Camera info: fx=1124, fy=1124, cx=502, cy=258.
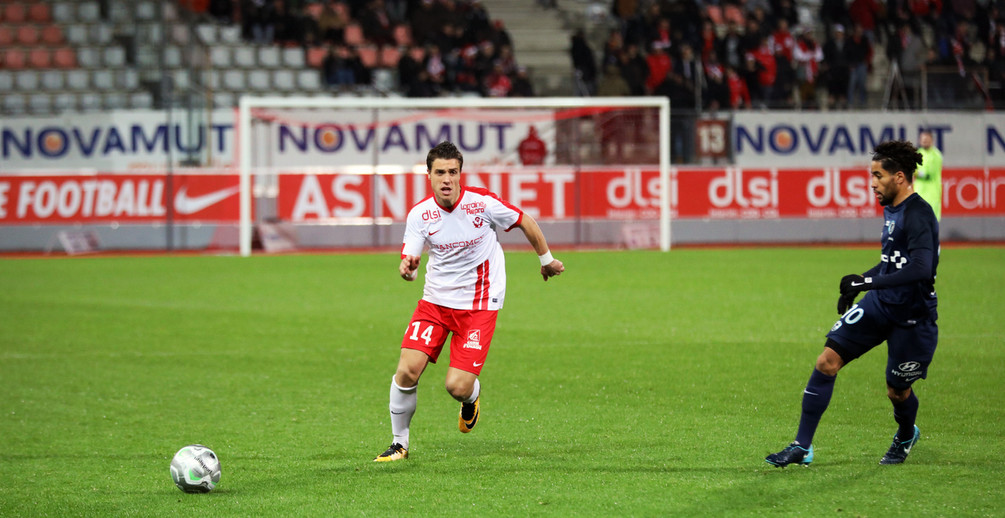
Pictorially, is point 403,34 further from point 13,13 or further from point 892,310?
point 892,310

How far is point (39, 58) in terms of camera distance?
27188 mm

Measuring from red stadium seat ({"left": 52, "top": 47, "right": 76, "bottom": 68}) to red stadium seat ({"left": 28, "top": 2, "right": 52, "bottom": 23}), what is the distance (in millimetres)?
1286

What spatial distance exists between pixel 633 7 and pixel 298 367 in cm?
2107

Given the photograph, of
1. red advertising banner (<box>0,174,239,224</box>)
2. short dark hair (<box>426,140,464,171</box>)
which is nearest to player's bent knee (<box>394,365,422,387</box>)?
short dark hair (<box>426,140,464,171</box>)

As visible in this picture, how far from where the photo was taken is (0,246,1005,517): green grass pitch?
543cm

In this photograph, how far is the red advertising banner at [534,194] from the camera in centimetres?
2255

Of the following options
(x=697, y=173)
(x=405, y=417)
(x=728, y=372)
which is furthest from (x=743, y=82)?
(x=405, y=417)

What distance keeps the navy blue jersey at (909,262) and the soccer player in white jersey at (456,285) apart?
173cm

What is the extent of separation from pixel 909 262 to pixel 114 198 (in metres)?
19.9

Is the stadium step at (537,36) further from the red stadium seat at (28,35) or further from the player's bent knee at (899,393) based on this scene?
the player's bent knee at (899,393)

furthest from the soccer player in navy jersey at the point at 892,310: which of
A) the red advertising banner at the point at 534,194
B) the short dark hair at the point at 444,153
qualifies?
the red advertising banner at the point at 534,194

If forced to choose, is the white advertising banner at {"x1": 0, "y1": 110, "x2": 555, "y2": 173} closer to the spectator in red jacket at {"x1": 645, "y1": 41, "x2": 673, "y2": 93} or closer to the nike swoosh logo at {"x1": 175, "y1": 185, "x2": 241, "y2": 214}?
the nike swoosh logo at {"x1": 175, "y1": 185, "x2": 241, "y2": 214}

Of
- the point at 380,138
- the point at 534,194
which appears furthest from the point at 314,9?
the point at 534,194

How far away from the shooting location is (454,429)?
7258 mm
